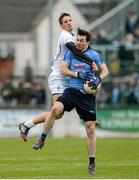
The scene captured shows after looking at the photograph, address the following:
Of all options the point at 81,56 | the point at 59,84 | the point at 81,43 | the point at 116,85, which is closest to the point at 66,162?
the point at 59,84

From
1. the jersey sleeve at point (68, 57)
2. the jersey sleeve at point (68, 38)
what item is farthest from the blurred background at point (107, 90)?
the jersey sleeve at point (68, 57)

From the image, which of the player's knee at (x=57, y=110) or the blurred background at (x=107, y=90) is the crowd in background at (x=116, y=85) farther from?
the player's knee at (x=57, y=110)

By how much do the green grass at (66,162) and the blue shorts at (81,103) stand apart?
89cm

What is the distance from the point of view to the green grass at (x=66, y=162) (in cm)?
1302

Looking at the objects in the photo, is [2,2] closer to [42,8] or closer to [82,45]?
[42,8]

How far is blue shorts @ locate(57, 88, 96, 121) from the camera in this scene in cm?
1338

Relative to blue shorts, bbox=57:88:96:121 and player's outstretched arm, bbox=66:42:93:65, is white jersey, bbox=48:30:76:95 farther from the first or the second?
blue shorts, bbox=57:88:96:121

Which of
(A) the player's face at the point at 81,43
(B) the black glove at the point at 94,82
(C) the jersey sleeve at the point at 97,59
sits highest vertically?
(A) the player's face at the point at 81,43

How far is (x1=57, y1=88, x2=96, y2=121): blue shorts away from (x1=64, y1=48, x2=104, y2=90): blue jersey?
107mm

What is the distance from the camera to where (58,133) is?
101 ft

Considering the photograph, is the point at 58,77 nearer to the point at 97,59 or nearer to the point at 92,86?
the point at 97,59

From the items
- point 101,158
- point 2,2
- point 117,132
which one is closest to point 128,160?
point 101,158

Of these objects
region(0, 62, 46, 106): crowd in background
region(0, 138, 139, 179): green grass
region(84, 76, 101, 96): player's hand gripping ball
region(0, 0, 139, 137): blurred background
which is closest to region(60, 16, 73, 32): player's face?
region(84, 76, 101, 96): player's hand gripping ball

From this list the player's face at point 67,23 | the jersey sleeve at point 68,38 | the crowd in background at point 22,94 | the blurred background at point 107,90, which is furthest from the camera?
the crowd in background at point 22,94
